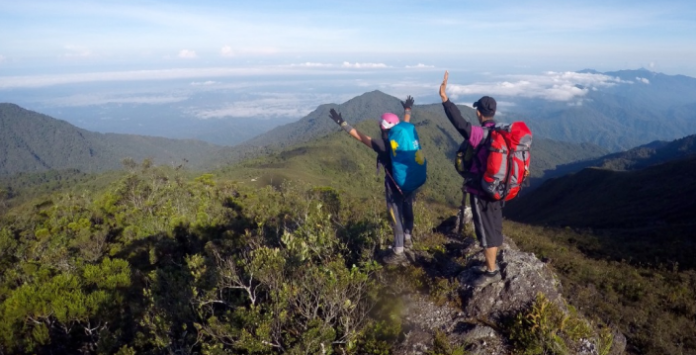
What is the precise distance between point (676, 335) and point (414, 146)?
5921 millimetres

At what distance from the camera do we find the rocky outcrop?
5.52 m

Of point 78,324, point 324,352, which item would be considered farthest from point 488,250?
point 78,324

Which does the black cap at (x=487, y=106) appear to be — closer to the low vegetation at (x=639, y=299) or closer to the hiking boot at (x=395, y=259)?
the hiking boot at (x=395, y=259)

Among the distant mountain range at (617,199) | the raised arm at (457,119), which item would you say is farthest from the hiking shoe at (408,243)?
the distant mountain range at (617,199)

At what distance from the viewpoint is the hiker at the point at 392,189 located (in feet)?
22.2

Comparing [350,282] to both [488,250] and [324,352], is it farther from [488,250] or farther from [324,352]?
[488,250]

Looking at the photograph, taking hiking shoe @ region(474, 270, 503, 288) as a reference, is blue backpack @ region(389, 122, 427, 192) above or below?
above

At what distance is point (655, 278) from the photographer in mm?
10516

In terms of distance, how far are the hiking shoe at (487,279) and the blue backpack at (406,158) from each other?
1.96m

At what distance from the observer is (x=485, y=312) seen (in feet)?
20.1

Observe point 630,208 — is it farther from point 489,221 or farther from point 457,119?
point 457,119

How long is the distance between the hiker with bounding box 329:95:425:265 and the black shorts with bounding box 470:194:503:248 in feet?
4.48

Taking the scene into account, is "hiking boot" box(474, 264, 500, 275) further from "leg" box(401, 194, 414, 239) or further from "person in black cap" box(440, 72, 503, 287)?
"leg" box(401, 194, 414, 239)

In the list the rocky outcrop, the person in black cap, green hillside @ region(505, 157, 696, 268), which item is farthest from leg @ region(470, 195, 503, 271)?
green hillside @ region(505, 157, 696, 268)
